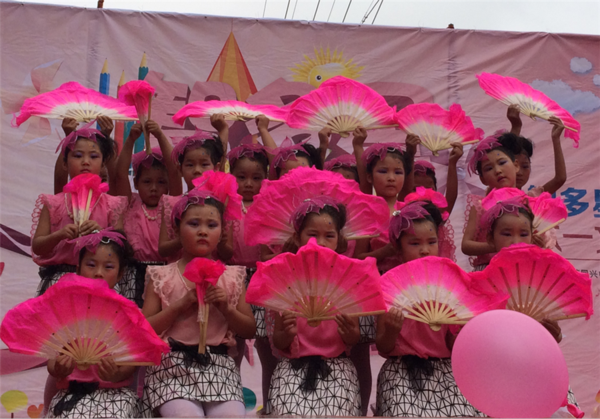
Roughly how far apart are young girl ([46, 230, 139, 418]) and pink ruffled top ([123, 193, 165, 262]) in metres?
0.39

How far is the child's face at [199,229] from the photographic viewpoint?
3193mm

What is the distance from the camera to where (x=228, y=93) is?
16.9ft

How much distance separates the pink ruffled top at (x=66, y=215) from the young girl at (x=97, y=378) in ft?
0.93

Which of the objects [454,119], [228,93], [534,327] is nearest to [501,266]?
[534,327]

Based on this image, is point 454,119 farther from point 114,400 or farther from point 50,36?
point 50,36

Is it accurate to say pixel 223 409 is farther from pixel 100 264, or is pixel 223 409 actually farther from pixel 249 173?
pixel 249 173

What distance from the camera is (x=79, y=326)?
269 cm

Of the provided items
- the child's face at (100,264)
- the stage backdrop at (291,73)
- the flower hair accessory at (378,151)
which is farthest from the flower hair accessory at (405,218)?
the stage backdrop at (291,73)

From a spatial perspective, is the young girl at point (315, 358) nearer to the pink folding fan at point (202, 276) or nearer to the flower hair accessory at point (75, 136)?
the pink folding fan at point (202, 276)

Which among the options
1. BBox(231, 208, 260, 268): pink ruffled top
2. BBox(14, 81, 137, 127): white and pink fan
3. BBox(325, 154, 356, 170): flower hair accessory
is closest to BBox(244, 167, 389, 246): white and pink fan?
BBox(231, 208, 260, 268): pink ruffled top

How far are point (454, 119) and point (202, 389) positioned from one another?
2165mm

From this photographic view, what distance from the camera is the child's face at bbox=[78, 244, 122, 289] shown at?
315cm

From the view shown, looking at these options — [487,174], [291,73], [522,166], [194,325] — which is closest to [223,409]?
[194,325]

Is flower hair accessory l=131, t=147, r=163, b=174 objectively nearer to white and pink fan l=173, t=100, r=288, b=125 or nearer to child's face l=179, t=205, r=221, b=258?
white and pink fan l=173, t=100, r=288, b=125
